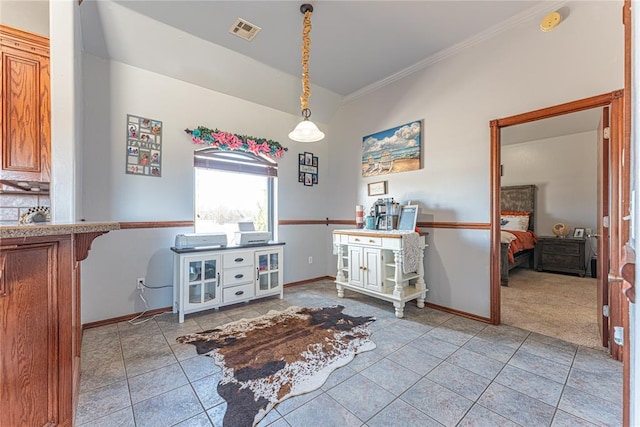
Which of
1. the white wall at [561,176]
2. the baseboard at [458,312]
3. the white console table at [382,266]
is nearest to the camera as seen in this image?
the baseboard at [458,312]

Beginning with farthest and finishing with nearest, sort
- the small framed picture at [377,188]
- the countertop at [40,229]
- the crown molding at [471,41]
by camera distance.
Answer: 1. the small framed picture at [377,188]
2. the crown molding at [471,41]
3. the countertop at [40,229]

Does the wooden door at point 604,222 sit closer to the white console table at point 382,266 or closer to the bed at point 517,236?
the white console table at point 382,266

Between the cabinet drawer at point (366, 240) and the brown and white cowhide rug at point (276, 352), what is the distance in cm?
79

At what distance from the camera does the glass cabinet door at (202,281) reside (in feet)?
8.69

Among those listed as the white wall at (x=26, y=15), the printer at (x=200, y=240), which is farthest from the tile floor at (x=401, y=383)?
the white wall at (x=26, y=15)

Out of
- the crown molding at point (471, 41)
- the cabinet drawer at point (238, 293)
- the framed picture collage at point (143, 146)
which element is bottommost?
the cabinet drawer at point (238, 293)

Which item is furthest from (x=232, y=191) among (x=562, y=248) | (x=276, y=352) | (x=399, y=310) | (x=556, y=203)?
(x=556, y=203)

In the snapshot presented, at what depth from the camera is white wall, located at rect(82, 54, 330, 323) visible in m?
2.47

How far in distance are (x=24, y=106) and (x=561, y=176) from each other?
7.55 metres

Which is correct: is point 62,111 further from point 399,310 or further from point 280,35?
point 399,310

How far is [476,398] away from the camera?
1.50m

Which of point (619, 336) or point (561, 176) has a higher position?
point (561, 176)

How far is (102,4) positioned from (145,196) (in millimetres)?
1696

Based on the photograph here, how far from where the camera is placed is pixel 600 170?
2395mm
